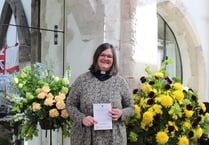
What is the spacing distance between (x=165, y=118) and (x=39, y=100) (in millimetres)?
749

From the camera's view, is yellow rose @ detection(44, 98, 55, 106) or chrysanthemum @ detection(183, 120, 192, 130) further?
chrysanthemum @ detection(183, 120, 192, 130)

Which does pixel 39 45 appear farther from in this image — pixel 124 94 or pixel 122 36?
pixel 124 94

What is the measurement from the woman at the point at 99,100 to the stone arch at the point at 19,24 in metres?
1.75

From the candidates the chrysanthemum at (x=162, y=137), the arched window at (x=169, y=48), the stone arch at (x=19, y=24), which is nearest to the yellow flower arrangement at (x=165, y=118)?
the chrysanthemum at (x=162, y=137)

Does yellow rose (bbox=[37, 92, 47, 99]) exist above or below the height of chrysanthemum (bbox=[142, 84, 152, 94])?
below

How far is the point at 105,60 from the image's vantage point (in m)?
1.95

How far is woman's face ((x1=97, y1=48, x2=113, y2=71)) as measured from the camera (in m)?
1.95

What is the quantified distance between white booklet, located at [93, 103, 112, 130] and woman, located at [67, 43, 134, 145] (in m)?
0.02

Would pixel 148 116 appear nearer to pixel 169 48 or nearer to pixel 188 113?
pixel 188 113

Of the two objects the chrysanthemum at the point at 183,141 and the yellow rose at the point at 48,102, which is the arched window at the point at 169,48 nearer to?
the chrysanthemum at the point at 183,141

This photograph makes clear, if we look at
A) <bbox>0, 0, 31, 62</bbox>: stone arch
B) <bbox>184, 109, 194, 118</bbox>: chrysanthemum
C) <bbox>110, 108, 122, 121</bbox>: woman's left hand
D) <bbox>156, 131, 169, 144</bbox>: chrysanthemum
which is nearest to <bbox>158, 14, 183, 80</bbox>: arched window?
<bbox>0, 0, 31, 62</bbox>: stone arch

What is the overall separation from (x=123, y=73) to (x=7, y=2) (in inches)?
65.8

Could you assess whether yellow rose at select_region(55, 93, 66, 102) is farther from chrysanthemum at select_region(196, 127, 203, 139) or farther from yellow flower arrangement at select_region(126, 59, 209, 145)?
chrysanthemum at select_region(196, 127, 203, 139)

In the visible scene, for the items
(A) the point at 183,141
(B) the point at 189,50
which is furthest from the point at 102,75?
(B) the point at 189,50
